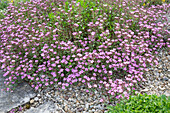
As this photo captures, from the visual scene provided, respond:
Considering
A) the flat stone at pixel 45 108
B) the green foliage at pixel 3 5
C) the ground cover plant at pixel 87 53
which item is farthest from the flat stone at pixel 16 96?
the green foliage at pixel 3 5

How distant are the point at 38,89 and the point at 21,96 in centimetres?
44

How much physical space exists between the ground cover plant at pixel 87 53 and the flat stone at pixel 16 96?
0.60 ft

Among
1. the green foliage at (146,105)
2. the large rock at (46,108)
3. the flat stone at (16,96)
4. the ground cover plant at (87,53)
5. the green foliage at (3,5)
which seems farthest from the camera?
the green foliage at (3,5)

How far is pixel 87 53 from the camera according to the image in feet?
12.6

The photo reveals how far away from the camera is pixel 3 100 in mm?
3785

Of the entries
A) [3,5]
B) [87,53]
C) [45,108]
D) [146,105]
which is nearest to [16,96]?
[45,108]

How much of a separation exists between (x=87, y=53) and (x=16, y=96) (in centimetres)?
207

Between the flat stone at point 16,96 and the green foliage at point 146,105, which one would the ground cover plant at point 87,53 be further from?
the green foliage at point 146,105

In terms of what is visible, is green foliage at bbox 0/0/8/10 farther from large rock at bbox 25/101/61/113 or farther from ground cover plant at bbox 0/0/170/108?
large rock at bbox 25/101/61/113

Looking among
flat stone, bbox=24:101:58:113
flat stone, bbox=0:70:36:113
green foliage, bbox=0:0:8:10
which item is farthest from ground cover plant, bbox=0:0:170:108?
green foliage, bbox=0:0:8:10

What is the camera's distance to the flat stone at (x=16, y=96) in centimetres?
367

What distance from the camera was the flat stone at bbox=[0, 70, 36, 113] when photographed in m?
3.67

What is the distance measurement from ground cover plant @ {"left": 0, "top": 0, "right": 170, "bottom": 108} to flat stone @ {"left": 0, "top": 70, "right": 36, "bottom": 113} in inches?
7.2

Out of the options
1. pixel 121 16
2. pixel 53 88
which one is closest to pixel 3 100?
pixel 53 88
